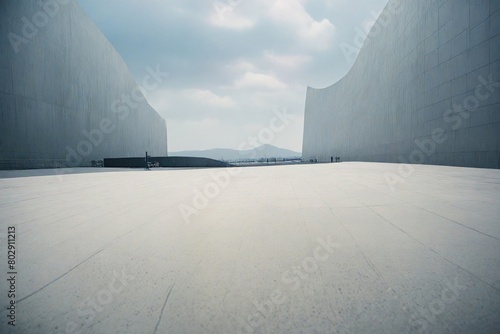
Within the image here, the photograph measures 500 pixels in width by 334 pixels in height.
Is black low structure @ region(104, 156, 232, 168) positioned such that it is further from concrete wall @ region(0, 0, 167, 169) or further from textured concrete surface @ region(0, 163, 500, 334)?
textured concrete surface @ region(0, 163, 500, 334)

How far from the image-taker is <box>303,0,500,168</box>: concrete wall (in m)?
11.1

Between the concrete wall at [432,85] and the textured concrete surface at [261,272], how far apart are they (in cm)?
1179

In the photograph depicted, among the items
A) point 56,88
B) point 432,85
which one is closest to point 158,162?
point 56,88

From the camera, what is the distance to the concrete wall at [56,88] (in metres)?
15.0

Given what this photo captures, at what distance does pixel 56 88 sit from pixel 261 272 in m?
24.1

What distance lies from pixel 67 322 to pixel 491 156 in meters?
16.2

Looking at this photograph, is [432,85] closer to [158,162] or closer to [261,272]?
[261,272]

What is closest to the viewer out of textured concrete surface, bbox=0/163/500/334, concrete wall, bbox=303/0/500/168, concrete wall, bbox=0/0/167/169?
textured concrete surface, bbox=0/163/500/334

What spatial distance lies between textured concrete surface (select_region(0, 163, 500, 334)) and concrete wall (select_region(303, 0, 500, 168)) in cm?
1179

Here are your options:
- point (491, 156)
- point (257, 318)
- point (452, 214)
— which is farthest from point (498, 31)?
point (257, 318)

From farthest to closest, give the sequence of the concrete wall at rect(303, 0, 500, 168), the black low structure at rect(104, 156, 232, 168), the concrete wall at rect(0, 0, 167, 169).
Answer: the black low structure at rect(104, 156, 232, 168)
the concrete wall at rect(0, 0, 167, 169)
the concrete wall at rect(303, 0, 500, 168)

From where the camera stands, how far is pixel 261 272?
1.97 m

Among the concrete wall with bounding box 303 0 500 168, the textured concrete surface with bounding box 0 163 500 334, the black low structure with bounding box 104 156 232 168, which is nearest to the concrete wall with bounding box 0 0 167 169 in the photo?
the black low structure with bounding box 104 156 232 168

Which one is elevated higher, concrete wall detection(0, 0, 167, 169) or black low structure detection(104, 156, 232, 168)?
concrete wall detection(0, 0, 167, 169)
